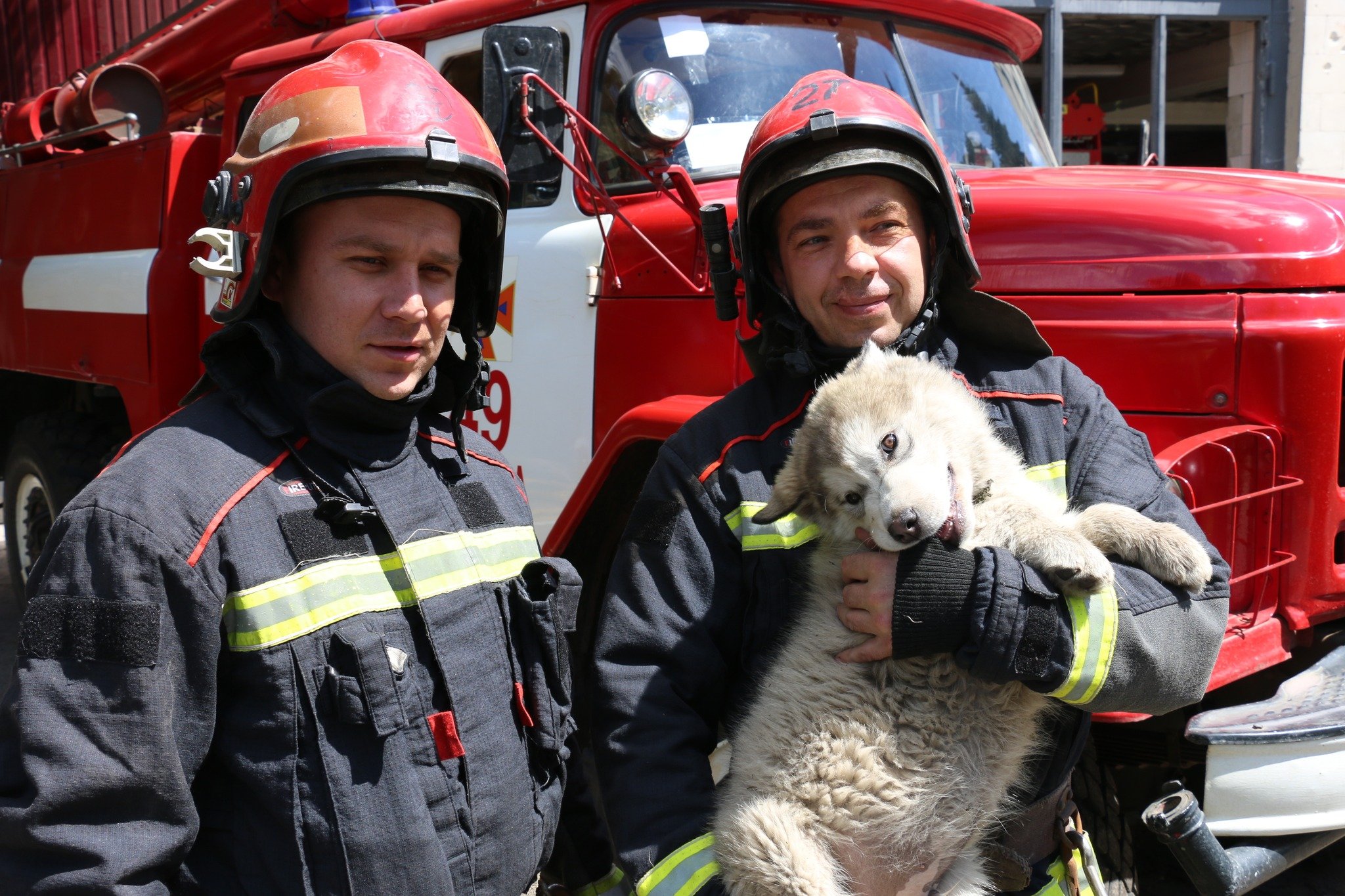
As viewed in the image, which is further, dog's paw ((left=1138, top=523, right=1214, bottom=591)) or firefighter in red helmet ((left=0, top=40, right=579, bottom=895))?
dog's paw ((left=1138, top=523, right=1214, bottom=591))

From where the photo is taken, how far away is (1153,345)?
3115 millimetres

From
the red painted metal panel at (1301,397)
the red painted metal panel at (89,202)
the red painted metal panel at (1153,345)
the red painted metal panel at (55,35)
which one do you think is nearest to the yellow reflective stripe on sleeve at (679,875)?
the red painted metal panel at (1153,345)

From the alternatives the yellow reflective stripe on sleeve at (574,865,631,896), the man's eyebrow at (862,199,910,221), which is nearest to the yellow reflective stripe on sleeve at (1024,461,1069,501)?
the man's eyebrow at (862,199,910,221)

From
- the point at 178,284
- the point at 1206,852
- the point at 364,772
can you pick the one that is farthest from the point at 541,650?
the point at 178,284

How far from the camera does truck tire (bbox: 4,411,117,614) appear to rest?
6.19 m

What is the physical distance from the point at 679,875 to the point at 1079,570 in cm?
94

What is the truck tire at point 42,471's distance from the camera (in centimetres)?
619

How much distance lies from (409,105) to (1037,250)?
200 centimetres

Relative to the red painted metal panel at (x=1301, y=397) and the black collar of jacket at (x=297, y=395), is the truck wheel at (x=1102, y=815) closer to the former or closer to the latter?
the red painted metal panel at (x=1301, y=397)

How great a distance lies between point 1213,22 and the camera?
1220 cm

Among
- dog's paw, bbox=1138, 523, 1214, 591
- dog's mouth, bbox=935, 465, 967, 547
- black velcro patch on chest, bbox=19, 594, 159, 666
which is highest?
black velcro patch on chest, bbox=19, 594, 159, 666

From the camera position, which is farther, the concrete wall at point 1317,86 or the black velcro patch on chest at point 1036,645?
the concrete wall at point 1317,86

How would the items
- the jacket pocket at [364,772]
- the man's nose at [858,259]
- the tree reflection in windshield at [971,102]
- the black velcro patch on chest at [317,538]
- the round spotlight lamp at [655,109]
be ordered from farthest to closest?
the tree reflection in windshield at [971,102]
the round spotlight lamp at [655,109]
the man's nose at [858,259]
the black velcro patch on chest at [317,538]
the jacket pocket at [364,772]

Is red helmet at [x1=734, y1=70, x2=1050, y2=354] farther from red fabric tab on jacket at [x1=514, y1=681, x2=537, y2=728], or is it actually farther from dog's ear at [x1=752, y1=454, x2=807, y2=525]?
red fabric tab on jacket at [x1=514, y1=681, x2=537, y2=728]
